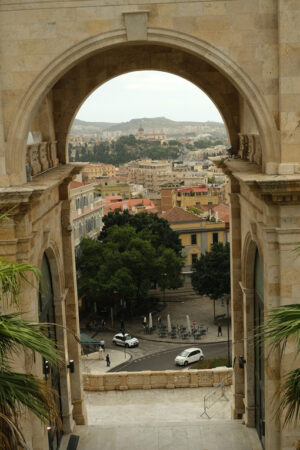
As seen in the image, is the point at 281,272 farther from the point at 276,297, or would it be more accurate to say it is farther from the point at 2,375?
the point at 2,375

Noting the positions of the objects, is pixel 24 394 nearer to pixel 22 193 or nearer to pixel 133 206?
pixel 22 193

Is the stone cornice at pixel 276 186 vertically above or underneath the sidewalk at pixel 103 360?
above

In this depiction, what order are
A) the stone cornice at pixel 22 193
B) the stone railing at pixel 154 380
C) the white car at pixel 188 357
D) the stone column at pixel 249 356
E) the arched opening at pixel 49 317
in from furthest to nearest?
the white car at pixel 188 357
the stone railing at pixel 154 380
the stone column at pixel 249 356
the arched opening at pixel 49 317
the stone cornice at pixel 22 193

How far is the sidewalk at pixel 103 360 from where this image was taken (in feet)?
160

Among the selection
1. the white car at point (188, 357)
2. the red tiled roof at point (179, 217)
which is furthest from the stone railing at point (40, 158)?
the red tiled roof at point (179, 217)

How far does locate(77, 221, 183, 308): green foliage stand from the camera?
2404 inches

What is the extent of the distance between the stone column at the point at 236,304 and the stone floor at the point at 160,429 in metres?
0.89

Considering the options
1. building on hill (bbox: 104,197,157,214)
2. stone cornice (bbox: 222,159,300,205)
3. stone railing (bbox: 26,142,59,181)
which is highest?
stone railing (bbox: 26,142,59,181)

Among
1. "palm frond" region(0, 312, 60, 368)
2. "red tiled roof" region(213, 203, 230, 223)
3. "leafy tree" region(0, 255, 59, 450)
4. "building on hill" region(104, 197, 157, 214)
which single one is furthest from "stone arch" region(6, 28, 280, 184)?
"building on hill" region(104, 197, 157, 214)

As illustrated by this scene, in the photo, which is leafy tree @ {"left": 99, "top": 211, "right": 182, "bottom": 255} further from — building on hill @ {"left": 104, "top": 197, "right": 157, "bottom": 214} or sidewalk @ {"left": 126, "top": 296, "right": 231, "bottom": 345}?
building on hill @ {"left": 104, "top": 197, "right": 157, "bottom": 214}

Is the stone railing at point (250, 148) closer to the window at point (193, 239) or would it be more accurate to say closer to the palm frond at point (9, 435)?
the palm frond at point (9, 435)

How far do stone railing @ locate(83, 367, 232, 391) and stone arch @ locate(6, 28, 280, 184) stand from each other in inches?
598

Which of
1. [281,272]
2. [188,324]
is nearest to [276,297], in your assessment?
[281,272]

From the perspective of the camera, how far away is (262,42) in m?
15.9
